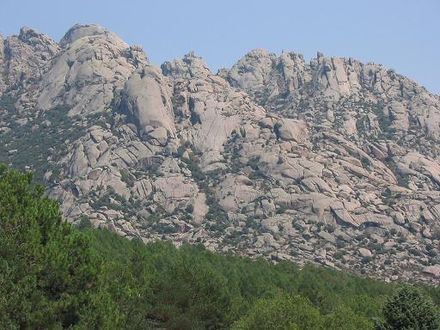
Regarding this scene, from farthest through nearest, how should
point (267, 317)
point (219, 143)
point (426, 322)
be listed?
point (219, 143) < point (267, 317) < point (426, 322)

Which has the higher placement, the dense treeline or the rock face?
the rock face

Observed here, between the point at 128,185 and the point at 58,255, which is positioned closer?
the point at 58,255

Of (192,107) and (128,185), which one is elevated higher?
(192,107)

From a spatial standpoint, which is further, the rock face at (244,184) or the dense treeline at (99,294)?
the rock face at (244,184)

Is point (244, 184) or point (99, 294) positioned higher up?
point (244, 184)

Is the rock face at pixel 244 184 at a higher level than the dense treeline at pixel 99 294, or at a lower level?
higher

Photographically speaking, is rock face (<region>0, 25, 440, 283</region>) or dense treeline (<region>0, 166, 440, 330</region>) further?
rock face (<region>0, 25, 440, 283</region>)

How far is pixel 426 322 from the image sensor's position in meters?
→ 38.9

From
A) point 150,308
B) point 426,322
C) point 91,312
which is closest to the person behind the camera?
point 91,312

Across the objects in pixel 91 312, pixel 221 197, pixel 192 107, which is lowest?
pixel 91 312

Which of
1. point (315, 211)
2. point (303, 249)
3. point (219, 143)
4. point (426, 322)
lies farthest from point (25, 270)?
point (219, 143)

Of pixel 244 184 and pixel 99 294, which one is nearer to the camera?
pixel 99 294

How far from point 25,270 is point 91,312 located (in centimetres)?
435

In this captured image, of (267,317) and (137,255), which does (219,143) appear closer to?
(137,255)
